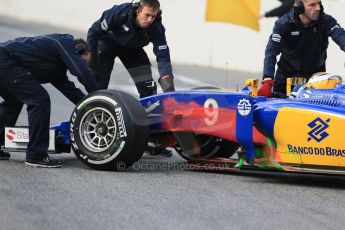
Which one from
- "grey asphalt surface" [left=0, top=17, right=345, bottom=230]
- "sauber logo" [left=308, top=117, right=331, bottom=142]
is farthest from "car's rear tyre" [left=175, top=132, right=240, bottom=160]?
"sauber logo" [left=308, top=117, right=331, bottom=142]

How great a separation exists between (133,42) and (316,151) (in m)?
2.54

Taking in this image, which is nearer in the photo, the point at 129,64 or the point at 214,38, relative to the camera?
the point at 129,64

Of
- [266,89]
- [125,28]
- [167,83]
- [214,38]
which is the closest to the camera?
[266,89]

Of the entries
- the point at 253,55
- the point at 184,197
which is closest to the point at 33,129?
the point at 184,197

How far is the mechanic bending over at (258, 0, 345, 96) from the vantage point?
8.92 meters

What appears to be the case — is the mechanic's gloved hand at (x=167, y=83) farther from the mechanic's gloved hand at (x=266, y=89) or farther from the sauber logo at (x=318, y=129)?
the sauber logo at (x=318, y=129)

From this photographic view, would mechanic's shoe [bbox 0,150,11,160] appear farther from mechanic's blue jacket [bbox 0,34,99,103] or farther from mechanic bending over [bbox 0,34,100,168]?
mechanic's blue jacket [bbox 0,34,99,103]

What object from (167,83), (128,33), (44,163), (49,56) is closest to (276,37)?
(167,83)

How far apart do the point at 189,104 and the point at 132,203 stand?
189 centimetres

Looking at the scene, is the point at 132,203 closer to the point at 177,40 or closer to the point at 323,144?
the point at 323,144

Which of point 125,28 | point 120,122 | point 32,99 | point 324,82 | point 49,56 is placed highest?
point 125,28

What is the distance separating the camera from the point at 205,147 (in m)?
8.61

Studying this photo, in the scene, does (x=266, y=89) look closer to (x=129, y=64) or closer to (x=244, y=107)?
(x=244, y=107)

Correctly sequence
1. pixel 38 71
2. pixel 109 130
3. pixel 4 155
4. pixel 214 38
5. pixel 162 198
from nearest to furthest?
pixel 162 198 → pixel 109 130 → pixel 38 71 → pixel 4 155 → pixel 214 38
